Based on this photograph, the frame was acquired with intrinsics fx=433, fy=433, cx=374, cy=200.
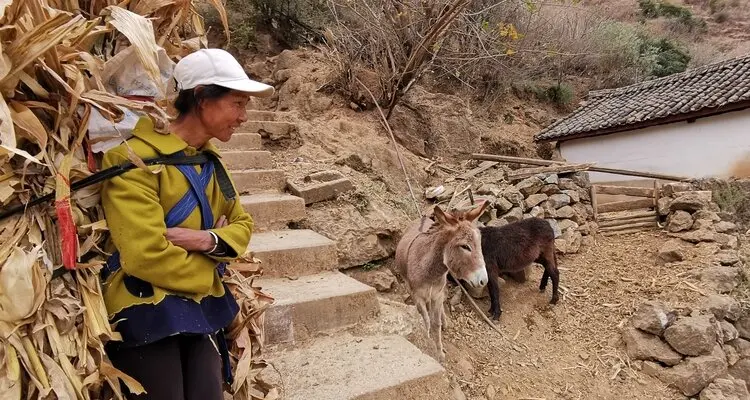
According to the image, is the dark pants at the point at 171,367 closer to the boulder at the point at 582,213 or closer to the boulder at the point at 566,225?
the boulder at the point at 566,225

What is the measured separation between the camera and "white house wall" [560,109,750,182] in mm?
10039

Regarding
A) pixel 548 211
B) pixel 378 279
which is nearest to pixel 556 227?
pixel 548 211

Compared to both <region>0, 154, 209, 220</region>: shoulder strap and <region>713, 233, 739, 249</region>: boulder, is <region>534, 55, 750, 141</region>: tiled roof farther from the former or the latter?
<region>0, 154, 209, 220</region>: shoulder strap

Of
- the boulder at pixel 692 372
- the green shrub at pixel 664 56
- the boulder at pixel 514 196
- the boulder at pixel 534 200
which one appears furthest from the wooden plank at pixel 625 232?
the green shrub at pixel 664 56

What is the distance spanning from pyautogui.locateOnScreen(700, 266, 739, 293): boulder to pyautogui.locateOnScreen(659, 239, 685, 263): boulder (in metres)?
0.44

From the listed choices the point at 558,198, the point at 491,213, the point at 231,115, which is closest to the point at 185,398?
the point at 231,115

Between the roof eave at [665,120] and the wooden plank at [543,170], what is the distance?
3168mm

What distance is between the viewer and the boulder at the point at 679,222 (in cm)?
740

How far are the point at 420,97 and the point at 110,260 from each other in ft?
24.4

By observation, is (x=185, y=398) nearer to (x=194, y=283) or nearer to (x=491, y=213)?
(x=194, y=283)

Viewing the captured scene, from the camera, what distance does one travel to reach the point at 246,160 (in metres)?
4.71

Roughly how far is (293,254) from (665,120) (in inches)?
433

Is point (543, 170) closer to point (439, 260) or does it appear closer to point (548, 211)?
point (548, 211)

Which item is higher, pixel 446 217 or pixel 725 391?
pixel 446 217
